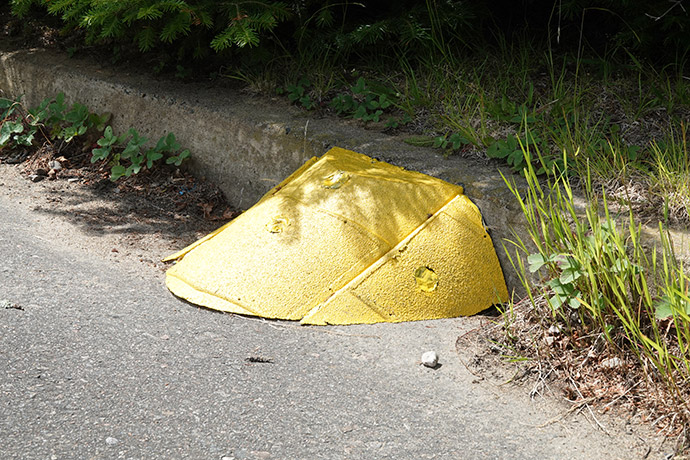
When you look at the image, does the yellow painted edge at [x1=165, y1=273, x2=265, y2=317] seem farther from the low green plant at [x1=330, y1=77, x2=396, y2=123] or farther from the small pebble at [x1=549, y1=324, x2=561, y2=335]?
the low green plant at [x1=330, y1=77, x2=396, y2=123]

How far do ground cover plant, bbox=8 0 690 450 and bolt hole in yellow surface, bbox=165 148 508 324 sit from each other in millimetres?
270

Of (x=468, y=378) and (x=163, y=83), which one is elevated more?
(x=163, y=83)

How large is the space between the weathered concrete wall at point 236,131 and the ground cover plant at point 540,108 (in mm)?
114

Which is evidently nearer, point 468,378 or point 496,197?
point 468,378

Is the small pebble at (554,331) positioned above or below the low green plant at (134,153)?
below

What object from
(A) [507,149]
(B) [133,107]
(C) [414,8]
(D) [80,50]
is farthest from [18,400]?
(D) [80,50]

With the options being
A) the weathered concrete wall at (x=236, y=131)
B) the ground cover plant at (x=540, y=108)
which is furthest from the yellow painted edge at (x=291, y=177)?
the ground cover plant at (x=540, y=108)

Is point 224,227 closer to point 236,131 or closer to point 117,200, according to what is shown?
point 236,131

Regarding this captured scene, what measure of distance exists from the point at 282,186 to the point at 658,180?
171 centimetres

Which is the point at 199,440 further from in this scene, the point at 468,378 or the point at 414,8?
the point at 414,8

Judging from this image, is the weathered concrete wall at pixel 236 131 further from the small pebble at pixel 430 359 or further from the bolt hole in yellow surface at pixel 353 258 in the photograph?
the small pebble at pixel 430 359

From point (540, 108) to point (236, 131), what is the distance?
173 centimetres

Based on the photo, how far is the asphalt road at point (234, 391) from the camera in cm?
204

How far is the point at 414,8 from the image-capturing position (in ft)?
14.1
